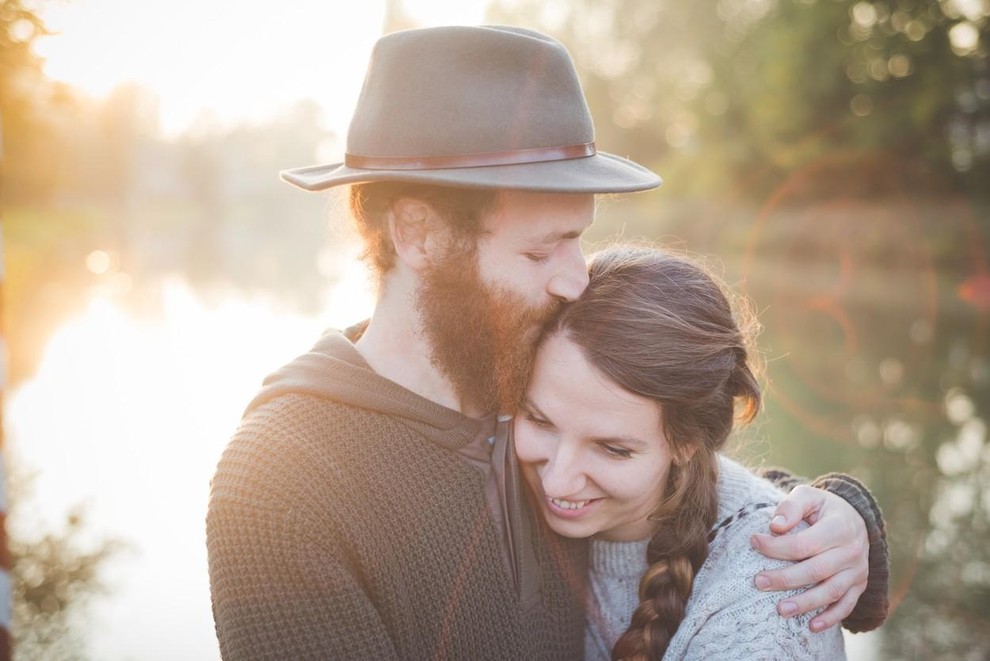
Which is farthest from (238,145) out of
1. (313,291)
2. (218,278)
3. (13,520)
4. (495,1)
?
(13,520)

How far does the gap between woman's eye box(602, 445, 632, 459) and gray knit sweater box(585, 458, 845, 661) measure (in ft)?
1.13

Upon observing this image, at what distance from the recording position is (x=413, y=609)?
2045 mm

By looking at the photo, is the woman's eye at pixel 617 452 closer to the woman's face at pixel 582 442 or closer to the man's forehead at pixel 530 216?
the woman's face at pixel 582 442

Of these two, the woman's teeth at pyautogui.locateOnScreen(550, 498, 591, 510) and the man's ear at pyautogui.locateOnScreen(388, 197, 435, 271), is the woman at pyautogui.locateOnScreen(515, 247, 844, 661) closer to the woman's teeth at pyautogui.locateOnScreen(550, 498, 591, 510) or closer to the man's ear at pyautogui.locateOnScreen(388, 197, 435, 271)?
the woman's teeth at pyautogui.locateOnScreen(550, 498, 591, 510)

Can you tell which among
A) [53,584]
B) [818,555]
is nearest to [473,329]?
[818,555]

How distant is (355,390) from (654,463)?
2.68 ft

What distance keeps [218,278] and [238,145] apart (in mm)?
46566

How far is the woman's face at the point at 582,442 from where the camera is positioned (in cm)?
226

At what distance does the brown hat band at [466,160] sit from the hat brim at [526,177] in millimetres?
12

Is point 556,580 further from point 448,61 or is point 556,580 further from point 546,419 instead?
point 448,61

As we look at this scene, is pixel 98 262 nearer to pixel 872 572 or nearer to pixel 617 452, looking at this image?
pixel 617 452

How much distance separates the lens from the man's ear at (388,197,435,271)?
2357mm

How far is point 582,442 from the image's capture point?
2281 millimetres

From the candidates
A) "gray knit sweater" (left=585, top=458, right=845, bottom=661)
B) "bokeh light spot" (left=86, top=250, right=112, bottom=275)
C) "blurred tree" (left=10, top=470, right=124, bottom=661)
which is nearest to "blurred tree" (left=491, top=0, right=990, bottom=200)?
A: "bokeh light spot" (left=86, top=250, right=112, bottom=275)
